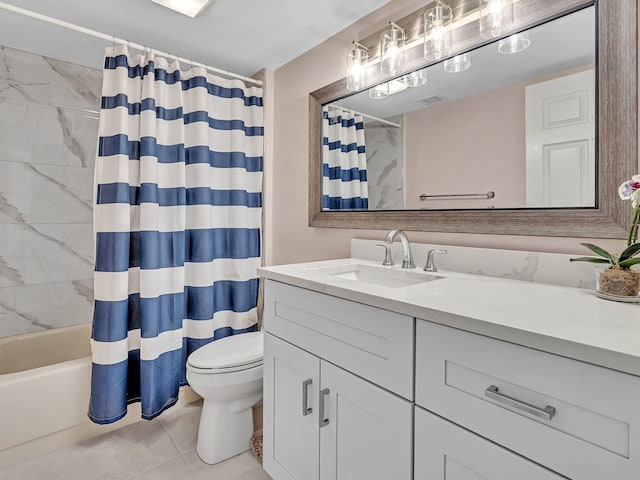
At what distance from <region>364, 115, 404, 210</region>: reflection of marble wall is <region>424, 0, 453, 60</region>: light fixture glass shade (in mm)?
306

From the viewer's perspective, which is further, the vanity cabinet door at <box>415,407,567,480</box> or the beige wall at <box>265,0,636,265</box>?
the beige wall at <box>265,0,636,265</box>

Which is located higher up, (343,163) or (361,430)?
(343,163)

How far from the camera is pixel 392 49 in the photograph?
160 cm

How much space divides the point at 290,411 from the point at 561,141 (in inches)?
51.9

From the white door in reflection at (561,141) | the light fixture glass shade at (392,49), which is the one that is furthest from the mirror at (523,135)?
the light fixture glass shade at (392,49)

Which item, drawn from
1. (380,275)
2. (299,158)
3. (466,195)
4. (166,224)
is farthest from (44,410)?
(466,195)

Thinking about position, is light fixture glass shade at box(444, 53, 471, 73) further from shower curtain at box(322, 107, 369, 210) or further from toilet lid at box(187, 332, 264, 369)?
toilet lid at box(187, 332, 264, 369)

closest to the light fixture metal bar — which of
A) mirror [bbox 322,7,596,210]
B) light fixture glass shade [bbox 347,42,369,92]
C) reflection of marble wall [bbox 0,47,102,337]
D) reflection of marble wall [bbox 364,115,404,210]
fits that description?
mirror [bbox 322,7,596,210]

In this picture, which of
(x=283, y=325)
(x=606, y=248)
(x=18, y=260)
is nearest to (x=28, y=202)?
(x=18, y=260)

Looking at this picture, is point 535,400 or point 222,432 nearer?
point 535,400

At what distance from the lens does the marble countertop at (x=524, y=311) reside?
2.01ft

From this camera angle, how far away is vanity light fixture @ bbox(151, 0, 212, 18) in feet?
5.31

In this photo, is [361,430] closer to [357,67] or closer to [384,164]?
[384,164]

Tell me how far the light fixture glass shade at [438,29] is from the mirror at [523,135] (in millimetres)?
40
